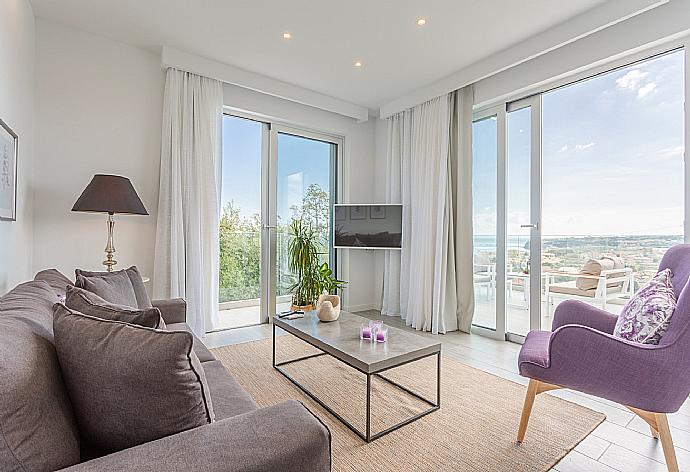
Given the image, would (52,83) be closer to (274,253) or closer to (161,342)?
(274,253)

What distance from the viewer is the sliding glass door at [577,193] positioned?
2693 millimetres

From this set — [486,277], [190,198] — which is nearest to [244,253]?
[190,198]

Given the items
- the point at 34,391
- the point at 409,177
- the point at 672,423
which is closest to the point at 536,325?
the point at 672,423

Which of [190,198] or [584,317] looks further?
[190,198]

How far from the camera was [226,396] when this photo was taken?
1.41 meters

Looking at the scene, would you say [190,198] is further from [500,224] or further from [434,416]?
[500,224]

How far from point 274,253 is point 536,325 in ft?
9.32

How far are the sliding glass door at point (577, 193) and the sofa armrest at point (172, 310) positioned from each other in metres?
2.99

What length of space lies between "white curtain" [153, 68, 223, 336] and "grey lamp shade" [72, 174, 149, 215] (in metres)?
0.60

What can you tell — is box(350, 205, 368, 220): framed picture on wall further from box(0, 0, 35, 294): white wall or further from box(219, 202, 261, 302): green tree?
box(0, 0, 35, 294): white wall

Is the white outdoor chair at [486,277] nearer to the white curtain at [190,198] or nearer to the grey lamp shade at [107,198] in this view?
the white curtain at [190,198]

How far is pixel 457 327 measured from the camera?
161 inches

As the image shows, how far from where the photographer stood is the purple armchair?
1484 mm

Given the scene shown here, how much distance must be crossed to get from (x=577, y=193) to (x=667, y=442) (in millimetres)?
2198
